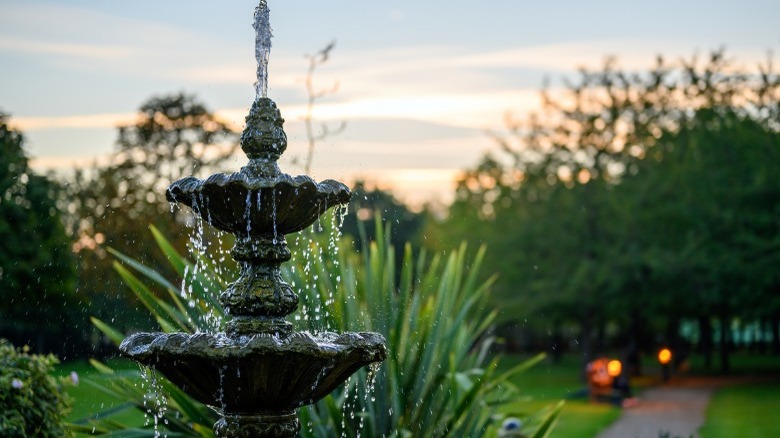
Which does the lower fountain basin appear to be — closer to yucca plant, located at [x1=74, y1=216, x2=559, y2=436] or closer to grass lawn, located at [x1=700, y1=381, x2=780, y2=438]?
yucca plant, located at [x1=74, y1=216, x2=559, y2=436]

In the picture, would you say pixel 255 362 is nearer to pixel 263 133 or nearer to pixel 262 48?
pixel 263 133

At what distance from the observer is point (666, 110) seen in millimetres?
34438

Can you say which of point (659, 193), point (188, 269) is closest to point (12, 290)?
point (659, 193)

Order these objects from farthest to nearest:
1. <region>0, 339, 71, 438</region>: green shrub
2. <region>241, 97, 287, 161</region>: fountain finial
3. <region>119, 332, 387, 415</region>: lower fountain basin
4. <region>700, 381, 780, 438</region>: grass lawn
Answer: <region>700, 381, 780, 438</region>: grass lawn < <region>0, 339, 71, 438</region>: green shrub < <region>241, 97, 287, 161</region>: fountain finial < <region>119, 332, 387, 415</region>: lower fountain basin

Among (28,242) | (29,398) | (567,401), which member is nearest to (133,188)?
(28,242)

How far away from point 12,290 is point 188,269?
2163 centimetres

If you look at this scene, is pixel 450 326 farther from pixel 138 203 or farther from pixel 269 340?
pixel 138 203

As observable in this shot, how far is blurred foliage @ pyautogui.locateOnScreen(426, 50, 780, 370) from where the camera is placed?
3228 cm

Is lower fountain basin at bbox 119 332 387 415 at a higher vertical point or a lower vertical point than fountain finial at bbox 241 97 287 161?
lower

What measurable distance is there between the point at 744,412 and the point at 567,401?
5055mm

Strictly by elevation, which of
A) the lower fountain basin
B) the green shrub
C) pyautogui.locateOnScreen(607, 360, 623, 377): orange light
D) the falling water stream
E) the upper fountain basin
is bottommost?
pyautogui.locateOnScreen(607, 360, 623, 377): orange light

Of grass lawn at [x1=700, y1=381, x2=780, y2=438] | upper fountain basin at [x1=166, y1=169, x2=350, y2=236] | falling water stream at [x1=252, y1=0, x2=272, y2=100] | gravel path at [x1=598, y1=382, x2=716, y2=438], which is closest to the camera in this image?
upper fountain basin at [x1=166, y1=169, x2=350, y2=236]

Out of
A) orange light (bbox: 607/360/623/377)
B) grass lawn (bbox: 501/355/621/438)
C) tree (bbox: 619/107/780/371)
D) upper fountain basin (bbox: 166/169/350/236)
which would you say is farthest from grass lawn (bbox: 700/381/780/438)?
upper fountain basin (bbox: 166/169/350/236)

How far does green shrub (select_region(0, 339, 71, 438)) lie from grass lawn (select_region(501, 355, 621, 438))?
5061 millimetres
